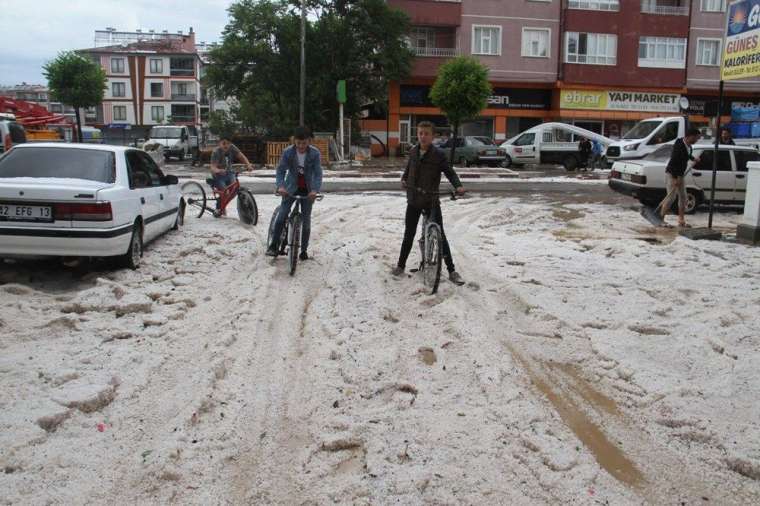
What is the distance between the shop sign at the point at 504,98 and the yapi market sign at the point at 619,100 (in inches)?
60.4

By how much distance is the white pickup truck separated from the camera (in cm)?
3216

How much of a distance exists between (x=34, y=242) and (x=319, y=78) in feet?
106

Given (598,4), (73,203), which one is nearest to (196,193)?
(73,203)

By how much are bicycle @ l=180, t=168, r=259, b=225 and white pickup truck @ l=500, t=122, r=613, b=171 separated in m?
22.3

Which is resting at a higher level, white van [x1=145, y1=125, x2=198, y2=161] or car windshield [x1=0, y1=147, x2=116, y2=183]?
white van [x1=145, y1=125, x2=198, y2=161]

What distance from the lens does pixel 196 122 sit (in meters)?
84.6

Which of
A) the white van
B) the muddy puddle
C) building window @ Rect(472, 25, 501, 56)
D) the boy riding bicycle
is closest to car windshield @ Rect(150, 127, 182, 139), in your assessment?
the white van

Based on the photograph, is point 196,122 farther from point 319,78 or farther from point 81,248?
point 81,248

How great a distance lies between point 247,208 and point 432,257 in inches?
206

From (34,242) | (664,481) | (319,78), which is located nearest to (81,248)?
(34,242)

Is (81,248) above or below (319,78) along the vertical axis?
below

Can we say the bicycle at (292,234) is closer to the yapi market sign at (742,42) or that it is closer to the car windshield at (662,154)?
the yapi market sign at (742,42)

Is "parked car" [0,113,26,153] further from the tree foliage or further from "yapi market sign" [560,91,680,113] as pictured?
"yapi market sign" [560,91,680,113]

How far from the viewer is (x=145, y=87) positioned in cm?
8300
